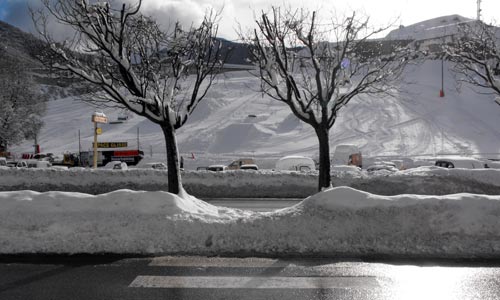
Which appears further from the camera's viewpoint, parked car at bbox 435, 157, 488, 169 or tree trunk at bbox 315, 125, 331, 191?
parked car at bbox 435, 157, 488, 169

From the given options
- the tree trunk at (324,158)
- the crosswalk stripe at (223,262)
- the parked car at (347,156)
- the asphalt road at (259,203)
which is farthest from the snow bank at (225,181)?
the parked car at (347,156)

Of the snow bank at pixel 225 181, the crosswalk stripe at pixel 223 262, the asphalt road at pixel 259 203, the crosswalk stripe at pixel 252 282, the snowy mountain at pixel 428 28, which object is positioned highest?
the snowy mountain at pixel 428 28

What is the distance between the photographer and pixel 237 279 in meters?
5.52

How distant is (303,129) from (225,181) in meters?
39.6

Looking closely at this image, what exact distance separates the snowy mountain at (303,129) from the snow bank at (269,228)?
111 ft

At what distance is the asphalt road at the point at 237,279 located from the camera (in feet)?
16.4

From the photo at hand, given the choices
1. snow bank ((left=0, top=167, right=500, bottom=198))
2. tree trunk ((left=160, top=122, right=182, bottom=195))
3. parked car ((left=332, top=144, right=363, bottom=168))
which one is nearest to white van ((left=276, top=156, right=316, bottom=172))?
parked car ((left=332, top=144, right=363, bottom=168))

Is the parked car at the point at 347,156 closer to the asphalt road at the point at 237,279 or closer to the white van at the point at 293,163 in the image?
the white van at the point at 293,163

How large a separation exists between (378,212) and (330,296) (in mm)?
2568

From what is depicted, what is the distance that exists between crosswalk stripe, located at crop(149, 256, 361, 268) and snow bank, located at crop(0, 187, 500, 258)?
239 millimetres

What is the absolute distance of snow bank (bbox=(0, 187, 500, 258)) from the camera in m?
6.62

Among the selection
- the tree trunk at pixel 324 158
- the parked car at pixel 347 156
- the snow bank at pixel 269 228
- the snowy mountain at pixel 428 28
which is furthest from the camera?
the snowy mountain at pixel 428 28

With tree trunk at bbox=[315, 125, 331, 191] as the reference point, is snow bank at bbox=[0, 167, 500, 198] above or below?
below

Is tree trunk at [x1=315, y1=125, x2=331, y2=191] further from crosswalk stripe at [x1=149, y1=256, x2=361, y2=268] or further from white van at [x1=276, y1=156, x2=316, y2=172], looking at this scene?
white van at [x1=276, y1=156, x2=316, y2=172]
